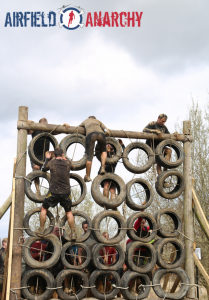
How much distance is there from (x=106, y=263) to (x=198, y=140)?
36.2 feet

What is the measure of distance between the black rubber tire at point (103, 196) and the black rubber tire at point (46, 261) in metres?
1.13

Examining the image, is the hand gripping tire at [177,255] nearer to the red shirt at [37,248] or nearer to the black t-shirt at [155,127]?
the black t-shirt at [155,127]

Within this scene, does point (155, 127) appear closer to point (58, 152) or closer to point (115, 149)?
point (115, 149)

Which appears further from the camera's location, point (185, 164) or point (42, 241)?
point (185, 164)

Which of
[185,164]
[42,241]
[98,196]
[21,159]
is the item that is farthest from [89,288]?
[185,164]

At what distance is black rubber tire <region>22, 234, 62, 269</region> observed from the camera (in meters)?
Result: 6.33

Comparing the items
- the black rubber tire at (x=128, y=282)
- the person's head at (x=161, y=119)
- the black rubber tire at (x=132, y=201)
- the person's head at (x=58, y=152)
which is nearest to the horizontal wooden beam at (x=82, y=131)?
the person's head at (x=161, y=119)

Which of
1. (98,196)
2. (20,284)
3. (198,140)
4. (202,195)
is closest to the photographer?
(20,284)

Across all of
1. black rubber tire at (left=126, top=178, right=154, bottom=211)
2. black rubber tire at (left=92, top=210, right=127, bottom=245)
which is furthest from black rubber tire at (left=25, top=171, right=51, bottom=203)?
black rubber tire at (left=126, top=178, right=154, bottom=211)

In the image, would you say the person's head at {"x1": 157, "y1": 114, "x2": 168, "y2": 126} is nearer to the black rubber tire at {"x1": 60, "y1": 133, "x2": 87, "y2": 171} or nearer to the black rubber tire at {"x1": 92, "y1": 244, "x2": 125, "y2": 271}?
the black rubber tire at {"x1": 60, "y1": 133, "x2": 87, "y2": 171}

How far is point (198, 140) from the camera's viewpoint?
54.0ft

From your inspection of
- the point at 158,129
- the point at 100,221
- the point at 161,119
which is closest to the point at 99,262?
the point at 100,221

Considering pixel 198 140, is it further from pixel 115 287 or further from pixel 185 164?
pixel 115 287

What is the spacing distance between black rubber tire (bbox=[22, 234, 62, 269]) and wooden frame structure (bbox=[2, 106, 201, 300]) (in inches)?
7.7
